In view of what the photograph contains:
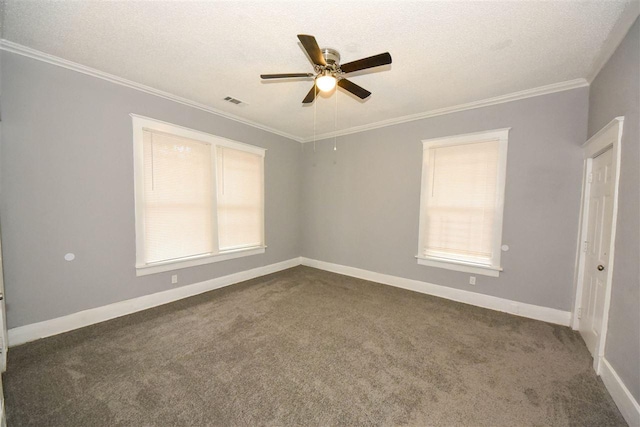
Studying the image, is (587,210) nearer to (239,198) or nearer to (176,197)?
(239,198)

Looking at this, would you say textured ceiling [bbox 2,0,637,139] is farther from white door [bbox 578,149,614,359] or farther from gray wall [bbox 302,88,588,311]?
white door [bbox 578,149,614,359]

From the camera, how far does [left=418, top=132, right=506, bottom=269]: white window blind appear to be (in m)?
3.23

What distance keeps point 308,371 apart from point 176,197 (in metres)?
2.87

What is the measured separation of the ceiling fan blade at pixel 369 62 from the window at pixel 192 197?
259cm

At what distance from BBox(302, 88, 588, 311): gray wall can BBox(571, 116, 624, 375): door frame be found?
9 centimetres

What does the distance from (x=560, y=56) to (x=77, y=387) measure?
5.04 meters

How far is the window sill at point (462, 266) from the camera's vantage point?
3220 mm

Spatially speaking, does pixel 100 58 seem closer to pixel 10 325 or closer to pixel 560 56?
pixel 10 325

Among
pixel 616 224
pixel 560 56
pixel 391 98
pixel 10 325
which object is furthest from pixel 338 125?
Answer: pixel 10 325

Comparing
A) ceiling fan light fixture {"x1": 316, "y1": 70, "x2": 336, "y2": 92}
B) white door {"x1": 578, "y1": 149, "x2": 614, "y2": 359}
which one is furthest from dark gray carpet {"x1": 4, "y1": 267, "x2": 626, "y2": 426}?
ceiling fan light fixture {"x1": 316, "y1": 70, "x2": 336, "y2": 92}

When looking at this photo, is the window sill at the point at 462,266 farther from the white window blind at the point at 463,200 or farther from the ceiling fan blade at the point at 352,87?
the ceiling fan blade at the point at 352,87

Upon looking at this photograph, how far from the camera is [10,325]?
89.3 inches

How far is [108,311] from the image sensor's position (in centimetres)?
281

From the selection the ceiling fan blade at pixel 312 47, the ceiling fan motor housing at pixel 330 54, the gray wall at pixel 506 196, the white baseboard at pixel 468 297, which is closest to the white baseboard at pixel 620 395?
the white baseboard at pixel 468 297
